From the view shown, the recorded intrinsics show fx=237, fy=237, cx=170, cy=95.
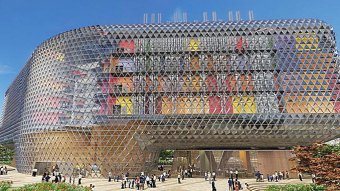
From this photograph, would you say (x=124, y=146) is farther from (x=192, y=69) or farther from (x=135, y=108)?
(x=192, y=69)

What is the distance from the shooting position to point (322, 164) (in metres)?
14.0

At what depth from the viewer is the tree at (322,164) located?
1289 cm

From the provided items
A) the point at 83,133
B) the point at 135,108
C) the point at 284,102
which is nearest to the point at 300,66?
the point at 284,102

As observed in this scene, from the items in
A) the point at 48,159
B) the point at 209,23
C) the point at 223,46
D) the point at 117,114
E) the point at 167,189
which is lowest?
the point at 167,189

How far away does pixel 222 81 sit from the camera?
36.8 m

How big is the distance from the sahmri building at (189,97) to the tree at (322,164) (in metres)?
18.2

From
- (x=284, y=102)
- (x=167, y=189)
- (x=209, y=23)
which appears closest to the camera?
(x=167, y=189)

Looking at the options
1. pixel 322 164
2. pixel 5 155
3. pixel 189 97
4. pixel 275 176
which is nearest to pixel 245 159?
pixel 275 176

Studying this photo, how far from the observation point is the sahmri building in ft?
116

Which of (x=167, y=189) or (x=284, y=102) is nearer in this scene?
(x=167, y=189)

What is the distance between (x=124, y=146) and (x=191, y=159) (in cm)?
1098

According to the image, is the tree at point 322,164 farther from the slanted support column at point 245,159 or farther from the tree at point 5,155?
the tree at point 5,155

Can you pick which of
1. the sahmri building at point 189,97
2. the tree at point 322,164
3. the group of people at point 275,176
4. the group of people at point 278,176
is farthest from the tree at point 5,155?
the tree at point 322,164

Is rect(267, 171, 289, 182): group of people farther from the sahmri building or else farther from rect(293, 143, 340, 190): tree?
rect(293, 143, 340, 190): tree
